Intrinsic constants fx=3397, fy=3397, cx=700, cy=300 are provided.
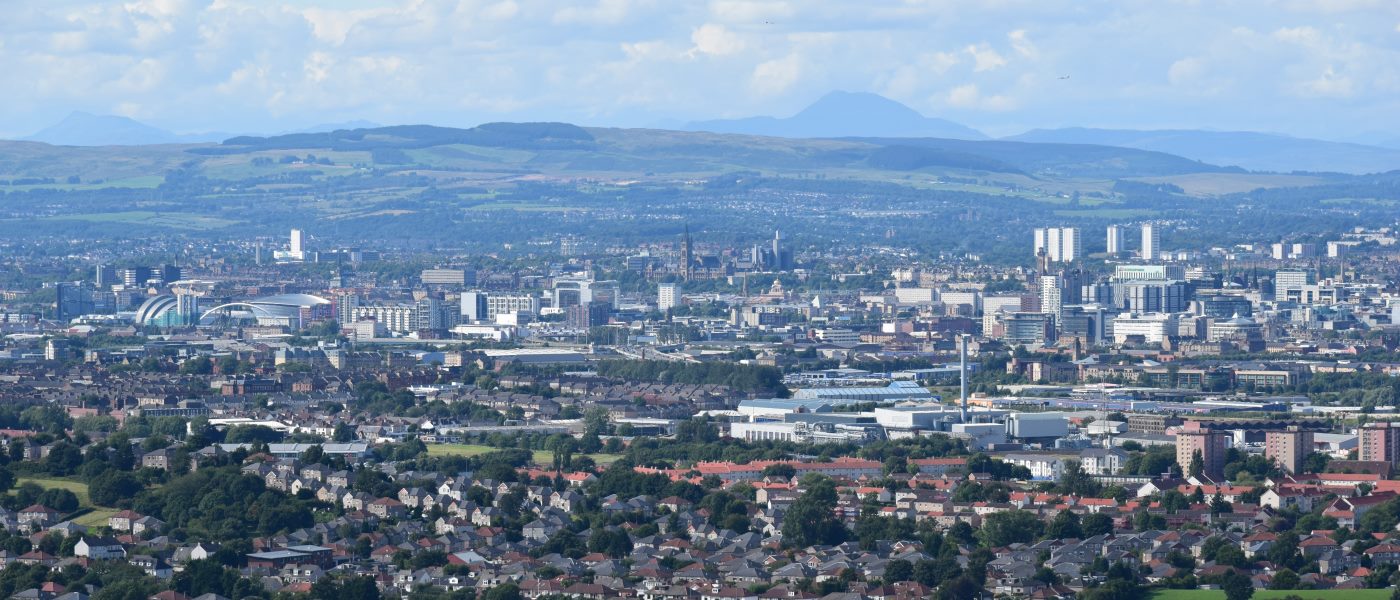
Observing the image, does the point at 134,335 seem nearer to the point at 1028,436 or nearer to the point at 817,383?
the point at 817,383

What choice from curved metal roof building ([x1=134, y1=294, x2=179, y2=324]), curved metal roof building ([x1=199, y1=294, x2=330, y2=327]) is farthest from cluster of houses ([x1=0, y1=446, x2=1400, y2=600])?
curved metal roof building ([x1=134, y1=294, x2=179, y2=324])

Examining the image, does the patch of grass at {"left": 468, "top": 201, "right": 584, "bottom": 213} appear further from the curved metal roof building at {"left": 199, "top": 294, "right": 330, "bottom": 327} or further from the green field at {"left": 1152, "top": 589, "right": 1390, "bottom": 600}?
the green field at {"left": 1152, "top": 589, "right": 1390, "bottom": 600}

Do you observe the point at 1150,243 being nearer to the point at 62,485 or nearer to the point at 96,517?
the point at 62,485

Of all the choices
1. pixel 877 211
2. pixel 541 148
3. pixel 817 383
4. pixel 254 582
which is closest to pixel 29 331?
pixel 817 383

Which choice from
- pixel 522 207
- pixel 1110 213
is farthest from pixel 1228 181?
pixel 522 207

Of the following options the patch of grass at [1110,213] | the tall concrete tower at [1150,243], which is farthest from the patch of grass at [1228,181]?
the tall concrete tower at [1150,243]
